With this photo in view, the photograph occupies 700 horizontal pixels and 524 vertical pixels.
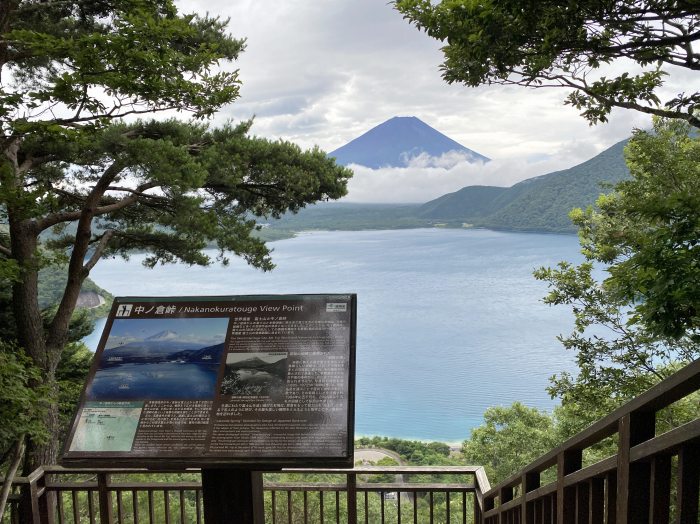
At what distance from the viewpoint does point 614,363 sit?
7.20 metres

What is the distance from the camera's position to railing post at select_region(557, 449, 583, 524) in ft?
4.96

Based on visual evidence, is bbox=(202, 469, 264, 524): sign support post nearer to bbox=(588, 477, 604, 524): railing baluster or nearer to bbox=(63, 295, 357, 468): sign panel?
bbox=(63, 295, 357, 468): sign panel

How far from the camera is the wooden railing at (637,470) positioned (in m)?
0.96

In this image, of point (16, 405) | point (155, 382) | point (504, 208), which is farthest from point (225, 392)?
point (504, 208)

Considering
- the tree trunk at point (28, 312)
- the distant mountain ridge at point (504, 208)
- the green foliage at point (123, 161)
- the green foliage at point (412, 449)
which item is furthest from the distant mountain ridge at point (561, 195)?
the tree trunk at point (28, 312)

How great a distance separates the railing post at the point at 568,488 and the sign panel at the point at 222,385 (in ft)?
2.32

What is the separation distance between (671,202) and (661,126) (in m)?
4.00

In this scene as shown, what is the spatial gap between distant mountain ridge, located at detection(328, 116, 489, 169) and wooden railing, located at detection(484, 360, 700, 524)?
140825mm

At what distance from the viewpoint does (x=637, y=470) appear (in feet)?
3.68

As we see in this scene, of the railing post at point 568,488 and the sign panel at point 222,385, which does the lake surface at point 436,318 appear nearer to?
the sign panel at point 222,385

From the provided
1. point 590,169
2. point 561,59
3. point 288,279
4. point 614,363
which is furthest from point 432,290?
point 561,59

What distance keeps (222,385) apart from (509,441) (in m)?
11.8

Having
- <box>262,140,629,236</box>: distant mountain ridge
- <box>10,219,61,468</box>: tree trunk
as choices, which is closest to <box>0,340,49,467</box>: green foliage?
<box>10,219,61,468</box>: tree trunk

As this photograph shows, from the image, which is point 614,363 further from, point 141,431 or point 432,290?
point 432,290
